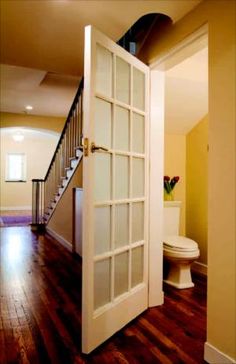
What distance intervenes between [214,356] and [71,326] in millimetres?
974

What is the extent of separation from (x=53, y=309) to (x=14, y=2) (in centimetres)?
221

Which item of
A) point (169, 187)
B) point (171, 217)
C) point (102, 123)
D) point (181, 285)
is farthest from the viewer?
point (169, 187)

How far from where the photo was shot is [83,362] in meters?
1.71

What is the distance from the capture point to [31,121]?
7.15 meters

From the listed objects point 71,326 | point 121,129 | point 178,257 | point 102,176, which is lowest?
point 71,326

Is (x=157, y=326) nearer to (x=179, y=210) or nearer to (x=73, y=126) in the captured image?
(x=179, y=210)

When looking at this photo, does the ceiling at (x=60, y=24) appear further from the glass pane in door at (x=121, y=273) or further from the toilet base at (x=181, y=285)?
the toilet base at (x=181, y=285)

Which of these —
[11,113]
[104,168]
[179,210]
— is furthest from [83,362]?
[11,113]

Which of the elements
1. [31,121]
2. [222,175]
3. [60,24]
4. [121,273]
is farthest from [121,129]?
[31,121]

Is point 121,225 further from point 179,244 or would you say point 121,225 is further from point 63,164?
point 63,164

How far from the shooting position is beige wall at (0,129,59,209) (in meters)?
10.1

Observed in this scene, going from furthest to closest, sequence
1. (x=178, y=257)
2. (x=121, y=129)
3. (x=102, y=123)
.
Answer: (x=178, y=257)
(x=121, y=129)
(x=102, y=123)

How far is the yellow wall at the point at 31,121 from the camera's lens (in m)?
6.84

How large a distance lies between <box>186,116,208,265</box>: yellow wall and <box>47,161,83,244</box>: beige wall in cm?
143
